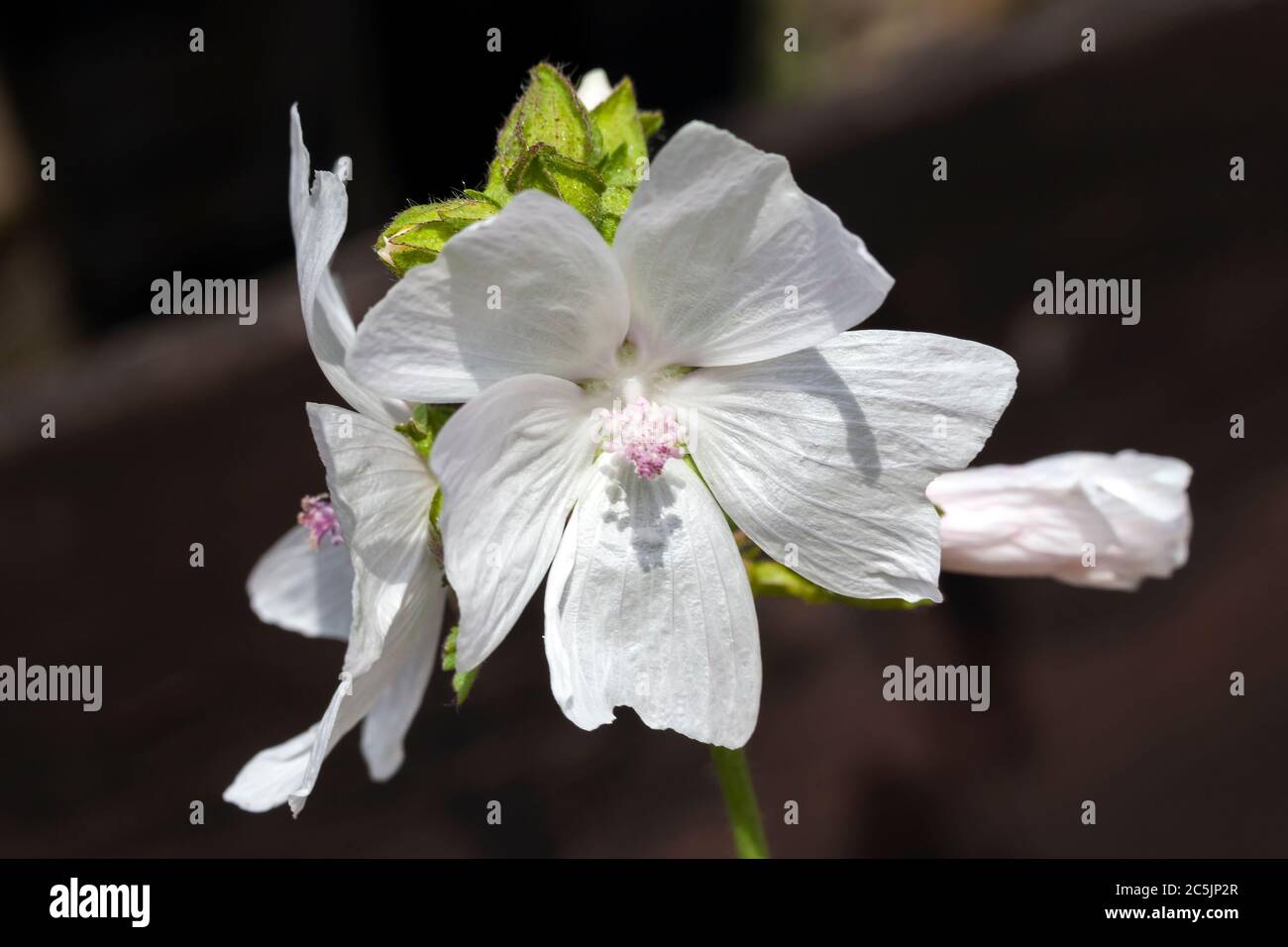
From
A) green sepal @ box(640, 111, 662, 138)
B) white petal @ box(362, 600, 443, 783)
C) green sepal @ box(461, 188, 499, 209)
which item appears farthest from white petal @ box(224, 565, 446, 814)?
green sepal @ box(640, 111, 662, 138)

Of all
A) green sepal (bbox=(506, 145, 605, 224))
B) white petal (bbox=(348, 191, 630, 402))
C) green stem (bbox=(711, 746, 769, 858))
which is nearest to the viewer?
white petal (bbox=(348, 191, 630, 402))

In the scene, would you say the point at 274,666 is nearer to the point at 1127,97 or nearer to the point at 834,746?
the point at 834,746

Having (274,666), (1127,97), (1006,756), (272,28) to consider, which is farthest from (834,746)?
(272,28)

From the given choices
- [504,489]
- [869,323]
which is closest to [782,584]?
[504,489]

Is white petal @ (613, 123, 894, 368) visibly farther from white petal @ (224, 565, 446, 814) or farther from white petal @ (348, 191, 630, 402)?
white petal @ (224, 565, 446, 814)

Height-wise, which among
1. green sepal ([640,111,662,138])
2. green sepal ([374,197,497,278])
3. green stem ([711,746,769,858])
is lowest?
green stem ([711,746,769,858])

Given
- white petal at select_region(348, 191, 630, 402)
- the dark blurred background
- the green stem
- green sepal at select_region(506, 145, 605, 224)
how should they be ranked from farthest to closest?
1. the dark blurred background
2. the green stem
3. green sepal at select_region(506, 145, 605, 224)
4. white petal at select_region(348, 191, 630, 402)
